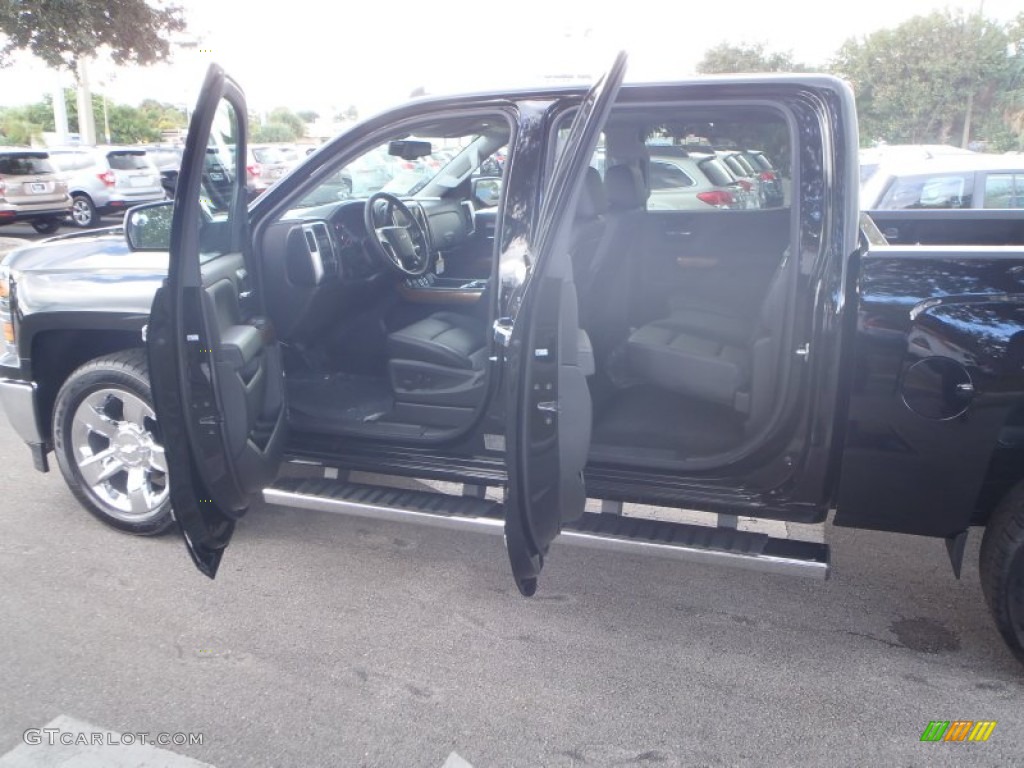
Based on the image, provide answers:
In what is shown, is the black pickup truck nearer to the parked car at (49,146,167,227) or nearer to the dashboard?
the dashboard

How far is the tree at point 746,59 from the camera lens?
1123 inches

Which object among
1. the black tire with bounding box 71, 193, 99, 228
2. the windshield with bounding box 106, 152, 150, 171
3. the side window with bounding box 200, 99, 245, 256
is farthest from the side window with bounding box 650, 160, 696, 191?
the windshield with bounding box 106, 152, 150, 171

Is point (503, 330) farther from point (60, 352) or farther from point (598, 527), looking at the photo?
point (60, 352)

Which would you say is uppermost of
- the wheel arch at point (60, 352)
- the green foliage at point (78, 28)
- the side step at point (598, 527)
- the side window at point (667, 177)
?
the green foliage at point (78, 28)

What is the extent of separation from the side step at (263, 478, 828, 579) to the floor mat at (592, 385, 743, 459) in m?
0.32

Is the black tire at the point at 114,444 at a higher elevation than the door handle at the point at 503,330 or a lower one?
lower

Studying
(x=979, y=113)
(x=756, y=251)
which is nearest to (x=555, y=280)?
(x=756, y=251)

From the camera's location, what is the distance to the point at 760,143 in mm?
3818

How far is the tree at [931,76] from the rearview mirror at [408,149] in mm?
25988

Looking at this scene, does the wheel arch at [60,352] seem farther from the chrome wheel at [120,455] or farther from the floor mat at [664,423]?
the floor mat at [664,423]

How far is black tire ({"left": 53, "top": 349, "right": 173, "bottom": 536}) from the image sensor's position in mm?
3652

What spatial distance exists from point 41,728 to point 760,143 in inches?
134

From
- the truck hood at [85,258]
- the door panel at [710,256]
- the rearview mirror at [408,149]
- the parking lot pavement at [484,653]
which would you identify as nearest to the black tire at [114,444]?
the parking lot pavement at [484,653]

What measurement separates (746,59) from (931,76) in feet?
18.2
